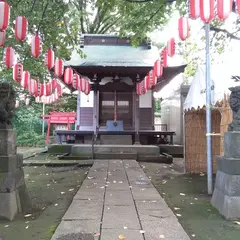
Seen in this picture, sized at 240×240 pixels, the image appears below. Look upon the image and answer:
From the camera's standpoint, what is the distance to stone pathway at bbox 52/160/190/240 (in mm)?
3240

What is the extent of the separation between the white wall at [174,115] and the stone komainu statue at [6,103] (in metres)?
12.3

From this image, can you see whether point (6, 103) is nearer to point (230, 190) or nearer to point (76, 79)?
point (230, 190)

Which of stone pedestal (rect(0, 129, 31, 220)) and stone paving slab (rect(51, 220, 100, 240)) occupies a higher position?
stone pedestal (rect(0, 129, 31, 220))

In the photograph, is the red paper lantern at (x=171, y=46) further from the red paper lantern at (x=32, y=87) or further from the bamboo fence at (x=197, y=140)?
the red paper lantern at (x=32, y=87)

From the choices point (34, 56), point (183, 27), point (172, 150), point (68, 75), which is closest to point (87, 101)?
point (68, 75)

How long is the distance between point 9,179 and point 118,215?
1720 millimetres

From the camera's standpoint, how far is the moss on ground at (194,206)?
12.2ft

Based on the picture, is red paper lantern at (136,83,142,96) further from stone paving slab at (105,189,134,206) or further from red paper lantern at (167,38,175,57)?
stone paving slab at (105,189,134,206)

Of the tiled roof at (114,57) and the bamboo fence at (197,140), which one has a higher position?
the tiled roof at (114,57)

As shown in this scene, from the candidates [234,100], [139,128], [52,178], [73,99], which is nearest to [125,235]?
[234,100]

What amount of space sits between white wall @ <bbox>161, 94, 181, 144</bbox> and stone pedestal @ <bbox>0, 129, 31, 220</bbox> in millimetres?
12300

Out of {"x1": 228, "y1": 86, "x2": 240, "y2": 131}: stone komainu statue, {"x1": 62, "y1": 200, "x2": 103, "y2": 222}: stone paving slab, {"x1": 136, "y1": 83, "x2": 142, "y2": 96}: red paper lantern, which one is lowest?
{"x1": 62, "y1": 200, "x2": 103, "y2": 222}: stone paving slab

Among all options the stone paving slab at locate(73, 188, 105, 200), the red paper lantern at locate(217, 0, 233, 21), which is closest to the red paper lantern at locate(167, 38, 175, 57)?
the red paper lantern at locate(217, 0, 233, 21)

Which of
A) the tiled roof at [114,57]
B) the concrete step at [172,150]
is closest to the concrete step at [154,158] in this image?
the concrete step at [172,150]
